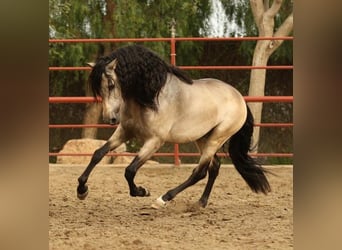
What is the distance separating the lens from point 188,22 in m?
8.10

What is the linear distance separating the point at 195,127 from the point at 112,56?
65 cm

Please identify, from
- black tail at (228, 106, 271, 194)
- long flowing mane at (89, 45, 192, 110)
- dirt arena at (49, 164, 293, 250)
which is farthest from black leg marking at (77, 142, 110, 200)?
black tail at (228, 106, 271, 194)

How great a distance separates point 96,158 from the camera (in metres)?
3.53

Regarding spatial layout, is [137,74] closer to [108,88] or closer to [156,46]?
[108,88]

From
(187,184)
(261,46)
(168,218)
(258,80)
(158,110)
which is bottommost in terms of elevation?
(168,218)

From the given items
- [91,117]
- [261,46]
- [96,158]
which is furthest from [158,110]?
[91,117]

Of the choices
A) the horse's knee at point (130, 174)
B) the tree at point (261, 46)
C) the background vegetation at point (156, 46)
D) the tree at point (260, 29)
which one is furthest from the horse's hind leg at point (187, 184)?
the background vegetation at point (156, 46)

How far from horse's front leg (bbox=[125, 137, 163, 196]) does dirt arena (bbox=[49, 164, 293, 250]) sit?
13 cm

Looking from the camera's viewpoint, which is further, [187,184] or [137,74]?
[187,184]

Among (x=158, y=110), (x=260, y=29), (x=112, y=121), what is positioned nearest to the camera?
(x=112, y=121)

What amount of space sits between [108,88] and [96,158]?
0.41 metres

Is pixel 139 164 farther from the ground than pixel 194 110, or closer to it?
closer to it

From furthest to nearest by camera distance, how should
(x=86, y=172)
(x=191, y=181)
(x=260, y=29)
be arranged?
(x=260, y=29) → (x=191, y=181) → (x=86, y=172)
